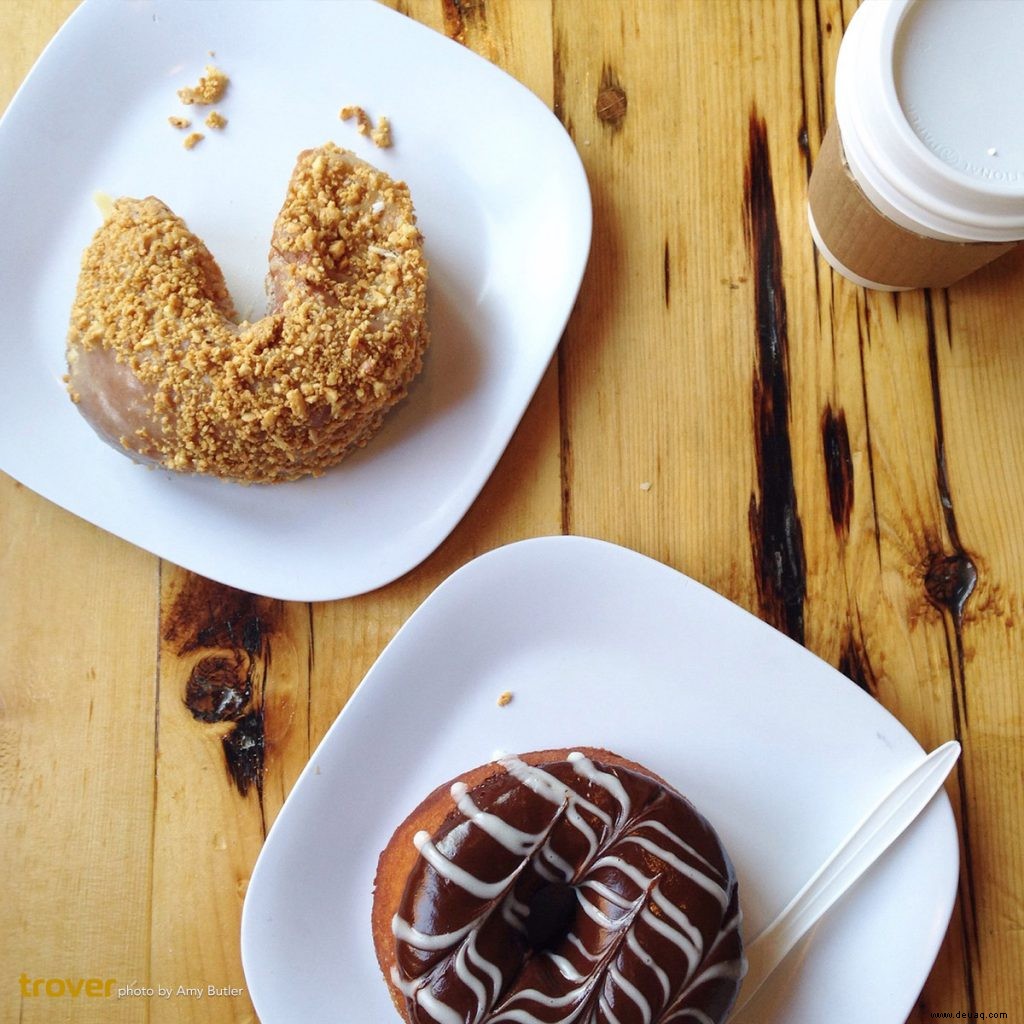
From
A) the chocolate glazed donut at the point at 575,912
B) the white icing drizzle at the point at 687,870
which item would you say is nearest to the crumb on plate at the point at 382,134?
the chocolate glazed donut at the point at 575,912

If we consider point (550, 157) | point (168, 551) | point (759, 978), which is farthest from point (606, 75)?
point (759, 978)

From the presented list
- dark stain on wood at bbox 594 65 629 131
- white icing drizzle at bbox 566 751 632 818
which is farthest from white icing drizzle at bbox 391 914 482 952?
dark stain on wood at bbox 594 65 629 131

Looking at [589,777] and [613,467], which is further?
[613,467]

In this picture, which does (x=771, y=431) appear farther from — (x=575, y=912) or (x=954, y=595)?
(x=575, y=912)

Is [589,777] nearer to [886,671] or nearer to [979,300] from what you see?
[886,671]

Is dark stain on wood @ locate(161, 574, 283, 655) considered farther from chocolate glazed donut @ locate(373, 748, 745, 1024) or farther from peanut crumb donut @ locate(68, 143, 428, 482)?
chocolate glazed donut @ locate(373, 748, 745, 1024)

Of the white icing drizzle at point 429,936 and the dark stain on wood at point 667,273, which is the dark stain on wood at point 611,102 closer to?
the dark stain on wood at point 667,273

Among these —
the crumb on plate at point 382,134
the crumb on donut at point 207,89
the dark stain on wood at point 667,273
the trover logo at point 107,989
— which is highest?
the crumb on donut at point 207,89
